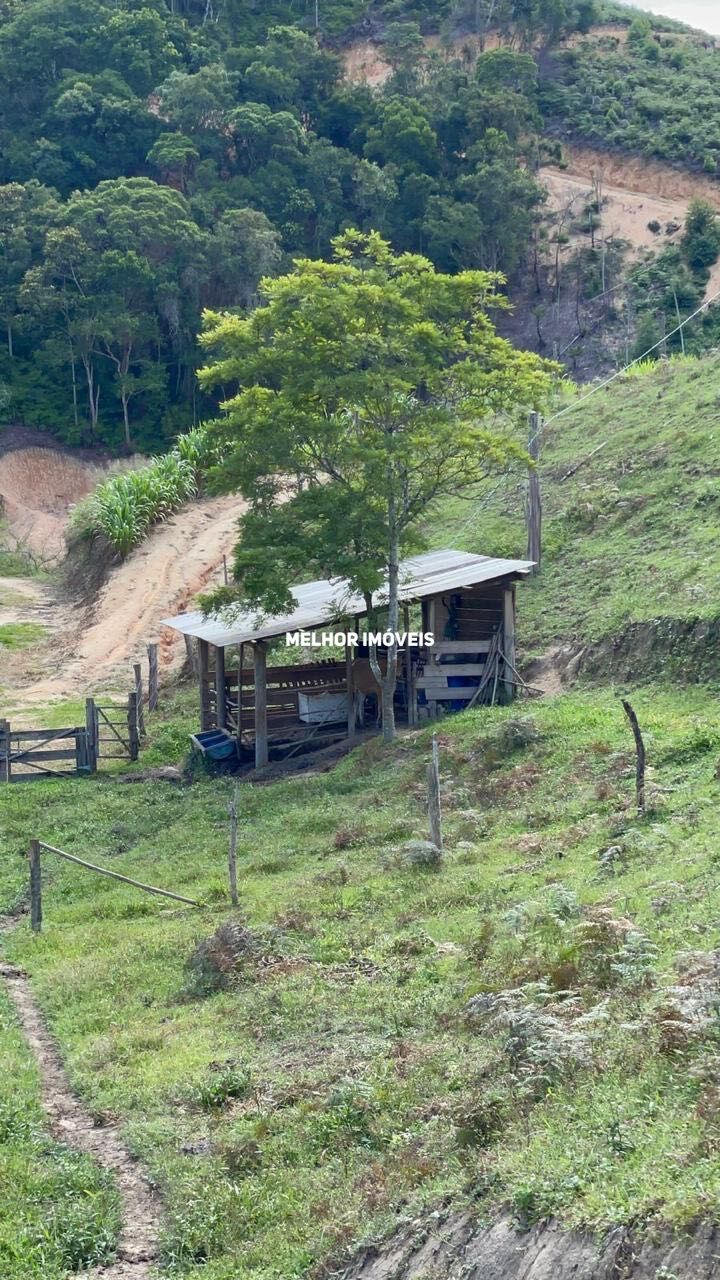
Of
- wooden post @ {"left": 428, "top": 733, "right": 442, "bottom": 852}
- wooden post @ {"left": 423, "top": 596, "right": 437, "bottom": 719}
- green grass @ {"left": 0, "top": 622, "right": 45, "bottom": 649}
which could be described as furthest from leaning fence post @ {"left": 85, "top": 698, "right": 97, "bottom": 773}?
green grass @ {"left": 0, "top": 622, "right": 45, "bottom": 649}

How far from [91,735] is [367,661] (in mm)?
5571

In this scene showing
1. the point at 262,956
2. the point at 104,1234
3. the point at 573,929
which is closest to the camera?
the point at 104,1234

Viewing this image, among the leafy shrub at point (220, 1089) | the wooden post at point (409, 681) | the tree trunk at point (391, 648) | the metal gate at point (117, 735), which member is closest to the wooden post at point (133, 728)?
the metal gate at point (117, 735)

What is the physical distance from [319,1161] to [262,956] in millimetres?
4633

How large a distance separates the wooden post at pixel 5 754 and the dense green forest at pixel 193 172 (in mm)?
32075

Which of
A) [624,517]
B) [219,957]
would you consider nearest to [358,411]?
[624,517]

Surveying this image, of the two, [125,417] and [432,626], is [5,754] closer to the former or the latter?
[432,626]

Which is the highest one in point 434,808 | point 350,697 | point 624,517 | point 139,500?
point 139,500

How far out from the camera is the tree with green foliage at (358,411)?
83.0ft

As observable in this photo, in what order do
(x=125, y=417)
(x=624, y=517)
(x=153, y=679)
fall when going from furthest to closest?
(x=125, y=417)
(x=153, y=679)
(x=624, y=517)

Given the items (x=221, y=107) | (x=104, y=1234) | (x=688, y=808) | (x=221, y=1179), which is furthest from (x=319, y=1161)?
(x=221, y=107)

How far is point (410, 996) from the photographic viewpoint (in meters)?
13.1

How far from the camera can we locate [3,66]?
227 feet

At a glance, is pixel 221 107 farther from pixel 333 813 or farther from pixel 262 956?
pixel 262 956
